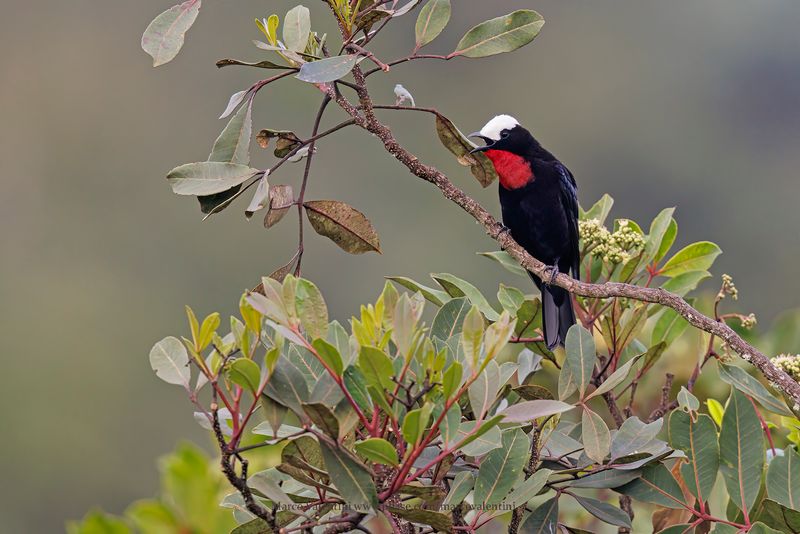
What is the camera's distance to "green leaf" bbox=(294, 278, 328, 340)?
1.58 m

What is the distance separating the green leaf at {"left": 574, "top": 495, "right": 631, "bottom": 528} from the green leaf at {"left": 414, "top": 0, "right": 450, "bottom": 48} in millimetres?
1048

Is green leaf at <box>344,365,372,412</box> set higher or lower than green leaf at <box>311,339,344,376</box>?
lower

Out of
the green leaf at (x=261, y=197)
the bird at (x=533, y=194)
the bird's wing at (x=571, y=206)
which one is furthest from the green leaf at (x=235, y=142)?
the bird's wing at (x=571, y=206)

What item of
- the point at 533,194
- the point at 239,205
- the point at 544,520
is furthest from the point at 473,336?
the point at 239,205

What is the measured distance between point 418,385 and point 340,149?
3359cm

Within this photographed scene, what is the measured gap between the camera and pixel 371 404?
158 cm

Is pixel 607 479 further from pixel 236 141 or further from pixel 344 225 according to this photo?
pixel 236 141

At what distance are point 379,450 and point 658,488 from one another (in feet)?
2.12

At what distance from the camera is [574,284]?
218 centimetres

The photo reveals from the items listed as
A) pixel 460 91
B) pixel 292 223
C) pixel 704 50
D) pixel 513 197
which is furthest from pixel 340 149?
pixel 513 197

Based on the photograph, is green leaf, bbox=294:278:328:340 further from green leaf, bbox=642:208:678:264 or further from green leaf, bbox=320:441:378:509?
green leaf, bbox=642:208:678:264

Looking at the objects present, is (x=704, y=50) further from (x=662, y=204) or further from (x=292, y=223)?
(x=292, y=223)

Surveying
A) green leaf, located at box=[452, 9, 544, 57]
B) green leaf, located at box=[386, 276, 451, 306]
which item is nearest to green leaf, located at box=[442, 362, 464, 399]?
green leaf, located at box=[386, 276, 451, 306]

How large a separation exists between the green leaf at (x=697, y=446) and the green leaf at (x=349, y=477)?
2.09 feet
